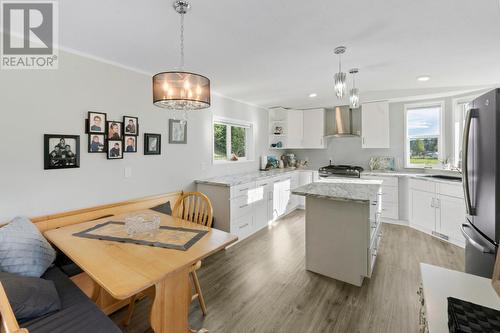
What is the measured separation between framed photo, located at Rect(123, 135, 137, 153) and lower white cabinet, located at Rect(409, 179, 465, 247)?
14.1ft

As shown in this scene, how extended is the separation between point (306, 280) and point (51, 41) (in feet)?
10.8

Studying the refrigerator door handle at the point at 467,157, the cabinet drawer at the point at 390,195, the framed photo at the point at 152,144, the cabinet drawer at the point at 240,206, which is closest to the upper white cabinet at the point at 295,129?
the cabinet drawer at the point at 390,195

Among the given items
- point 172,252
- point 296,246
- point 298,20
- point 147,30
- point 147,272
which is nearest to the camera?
point 147,272

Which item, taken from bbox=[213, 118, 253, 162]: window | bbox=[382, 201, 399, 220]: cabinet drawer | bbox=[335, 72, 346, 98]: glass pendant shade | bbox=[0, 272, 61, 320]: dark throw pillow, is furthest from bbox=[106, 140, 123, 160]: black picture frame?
bbox=[382, 201, 399, 220]: cabinet drawer

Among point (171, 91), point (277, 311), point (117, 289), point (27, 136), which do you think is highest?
point (171, 91)

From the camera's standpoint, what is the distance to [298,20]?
178 centimetres

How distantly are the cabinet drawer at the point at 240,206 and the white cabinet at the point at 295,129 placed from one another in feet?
7.36

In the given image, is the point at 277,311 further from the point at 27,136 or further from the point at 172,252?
the point at 27,136

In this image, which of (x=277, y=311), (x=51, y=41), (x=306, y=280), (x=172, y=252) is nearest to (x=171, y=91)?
(x=172, y=252)

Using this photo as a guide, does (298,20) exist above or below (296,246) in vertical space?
above

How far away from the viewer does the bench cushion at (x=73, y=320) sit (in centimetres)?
120

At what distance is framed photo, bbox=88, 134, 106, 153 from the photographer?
2.38m

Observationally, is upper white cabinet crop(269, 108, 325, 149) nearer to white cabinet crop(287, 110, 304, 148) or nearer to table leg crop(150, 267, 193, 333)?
white cabinet crop(287, 110, 304, 148)

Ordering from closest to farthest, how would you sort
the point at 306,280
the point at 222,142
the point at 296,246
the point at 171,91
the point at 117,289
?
1. the point at 117,289
2. the point at 171,91
3. the point at 306,280
4. the point at 296,246
5. the point at 222,142
